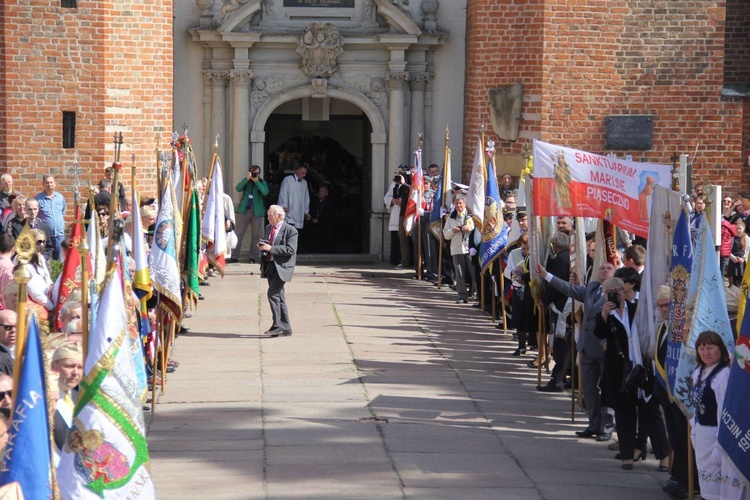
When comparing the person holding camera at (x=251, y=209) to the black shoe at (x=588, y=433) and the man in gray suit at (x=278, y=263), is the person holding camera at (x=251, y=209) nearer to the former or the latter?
the man in gray suit at (x=278, y=263)

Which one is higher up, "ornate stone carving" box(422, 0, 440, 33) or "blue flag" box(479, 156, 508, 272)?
"ornate stone carving" box(422, 0, 440, 33)

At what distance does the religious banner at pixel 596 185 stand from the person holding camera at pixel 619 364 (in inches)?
58.8

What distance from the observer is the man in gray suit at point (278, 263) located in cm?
1508

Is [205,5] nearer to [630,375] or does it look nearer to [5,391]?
[630,375]

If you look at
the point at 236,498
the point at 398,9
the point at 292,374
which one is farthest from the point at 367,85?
the point at 236,498

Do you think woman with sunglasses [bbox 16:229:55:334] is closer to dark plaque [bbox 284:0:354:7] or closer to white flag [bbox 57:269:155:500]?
white flag [bbox 57:269:155:500]

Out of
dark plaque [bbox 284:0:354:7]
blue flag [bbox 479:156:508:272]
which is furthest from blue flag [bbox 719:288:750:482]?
dark plaque [bbox 284:0:354:7]

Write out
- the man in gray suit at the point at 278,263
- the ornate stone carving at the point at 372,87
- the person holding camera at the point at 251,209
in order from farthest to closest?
1. the ornate stone carving at the point at 372,87
2. the person holding camera at the point at 251,209
3. the man in gray suit at the point at 278,263

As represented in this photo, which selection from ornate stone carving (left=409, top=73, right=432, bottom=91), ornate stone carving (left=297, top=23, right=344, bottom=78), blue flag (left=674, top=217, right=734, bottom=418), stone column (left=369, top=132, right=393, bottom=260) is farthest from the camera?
stone column (left=369, top=132, right=393, bottom=260)

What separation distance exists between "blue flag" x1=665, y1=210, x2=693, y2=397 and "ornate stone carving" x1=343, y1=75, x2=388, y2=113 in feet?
43.4

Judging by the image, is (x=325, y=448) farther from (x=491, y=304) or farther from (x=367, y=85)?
(x=367, y=85)

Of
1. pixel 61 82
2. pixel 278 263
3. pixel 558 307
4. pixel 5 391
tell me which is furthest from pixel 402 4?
pixel 5 391

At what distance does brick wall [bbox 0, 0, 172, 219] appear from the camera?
1908 centimetres

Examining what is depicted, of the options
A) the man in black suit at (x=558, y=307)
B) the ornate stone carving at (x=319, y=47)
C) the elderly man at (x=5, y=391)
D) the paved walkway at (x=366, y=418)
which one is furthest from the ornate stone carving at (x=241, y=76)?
the elderly man at (x=5, y=391)
